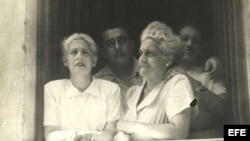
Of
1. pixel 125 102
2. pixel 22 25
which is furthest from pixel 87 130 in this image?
pixel 22 25

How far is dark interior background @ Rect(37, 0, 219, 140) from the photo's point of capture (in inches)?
272

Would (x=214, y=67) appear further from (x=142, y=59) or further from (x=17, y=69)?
(x=17, y=69)

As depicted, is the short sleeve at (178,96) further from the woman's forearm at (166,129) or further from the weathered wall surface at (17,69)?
the weathered wall surface at (17,69)

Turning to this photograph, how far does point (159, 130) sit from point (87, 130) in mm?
1059

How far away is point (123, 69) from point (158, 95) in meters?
0.67

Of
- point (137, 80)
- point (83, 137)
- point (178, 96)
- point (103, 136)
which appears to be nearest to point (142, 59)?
point (137, 80)

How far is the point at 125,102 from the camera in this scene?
680cm

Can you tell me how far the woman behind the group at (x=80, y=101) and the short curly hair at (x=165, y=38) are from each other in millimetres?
876

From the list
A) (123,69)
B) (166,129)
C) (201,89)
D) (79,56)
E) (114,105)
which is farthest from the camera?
(79,56)

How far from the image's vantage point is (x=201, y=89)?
21.8ft

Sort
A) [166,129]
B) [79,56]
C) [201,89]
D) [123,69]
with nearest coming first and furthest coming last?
[166,129] → [201,89] → [123,69] → [79,56]

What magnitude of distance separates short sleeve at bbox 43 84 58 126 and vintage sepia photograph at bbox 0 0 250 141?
1 cm

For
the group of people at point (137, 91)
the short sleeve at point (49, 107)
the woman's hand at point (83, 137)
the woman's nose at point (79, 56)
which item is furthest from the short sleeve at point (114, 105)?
the short sleeve at point (49, 107)

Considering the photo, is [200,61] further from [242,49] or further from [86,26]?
[86,26]
